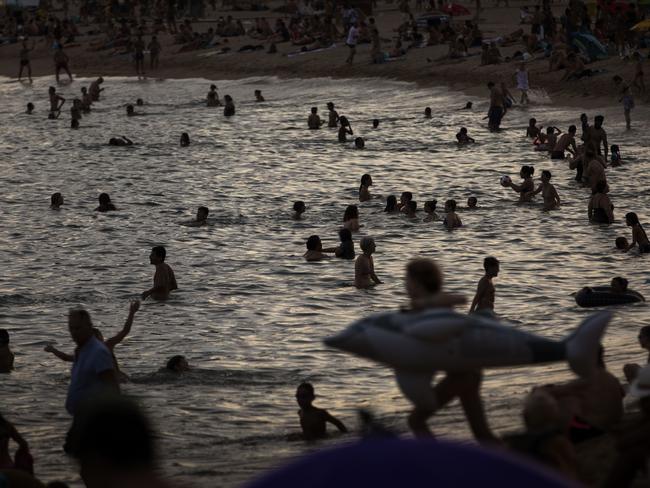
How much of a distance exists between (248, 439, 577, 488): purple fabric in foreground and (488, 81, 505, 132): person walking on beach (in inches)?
1242

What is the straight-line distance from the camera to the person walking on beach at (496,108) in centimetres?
3362

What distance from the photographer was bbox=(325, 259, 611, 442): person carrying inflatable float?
492cm

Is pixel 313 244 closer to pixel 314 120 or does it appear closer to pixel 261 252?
pixel 261 252

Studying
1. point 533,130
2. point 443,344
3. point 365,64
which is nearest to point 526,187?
point 533,130

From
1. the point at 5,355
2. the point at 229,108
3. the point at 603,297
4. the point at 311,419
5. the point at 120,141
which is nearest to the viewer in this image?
the point at 311,419

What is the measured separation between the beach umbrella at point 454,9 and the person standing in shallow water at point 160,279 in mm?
36982

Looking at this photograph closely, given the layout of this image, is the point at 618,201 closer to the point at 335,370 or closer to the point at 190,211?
the point at 190,211

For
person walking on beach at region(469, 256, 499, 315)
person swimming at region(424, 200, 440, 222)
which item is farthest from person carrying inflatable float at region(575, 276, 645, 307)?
person swimming at region(424, 200, 440, 222)

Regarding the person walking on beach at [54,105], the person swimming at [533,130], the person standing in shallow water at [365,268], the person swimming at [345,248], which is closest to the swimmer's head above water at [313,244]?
the person swimming at [345,248]

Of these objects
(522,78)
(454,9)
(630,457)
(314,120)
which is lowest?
(314,120)

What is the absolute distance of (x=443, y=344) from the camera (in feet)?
16.2

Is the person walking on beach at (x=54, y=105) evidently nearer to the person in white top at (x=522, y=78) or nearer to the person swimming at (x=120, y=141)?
the person swimming at (x=120, y=141)

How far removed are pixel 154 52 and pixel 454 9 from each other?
1270cm

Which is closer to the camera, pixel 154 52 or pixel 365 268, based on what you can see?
pixel 365 268
